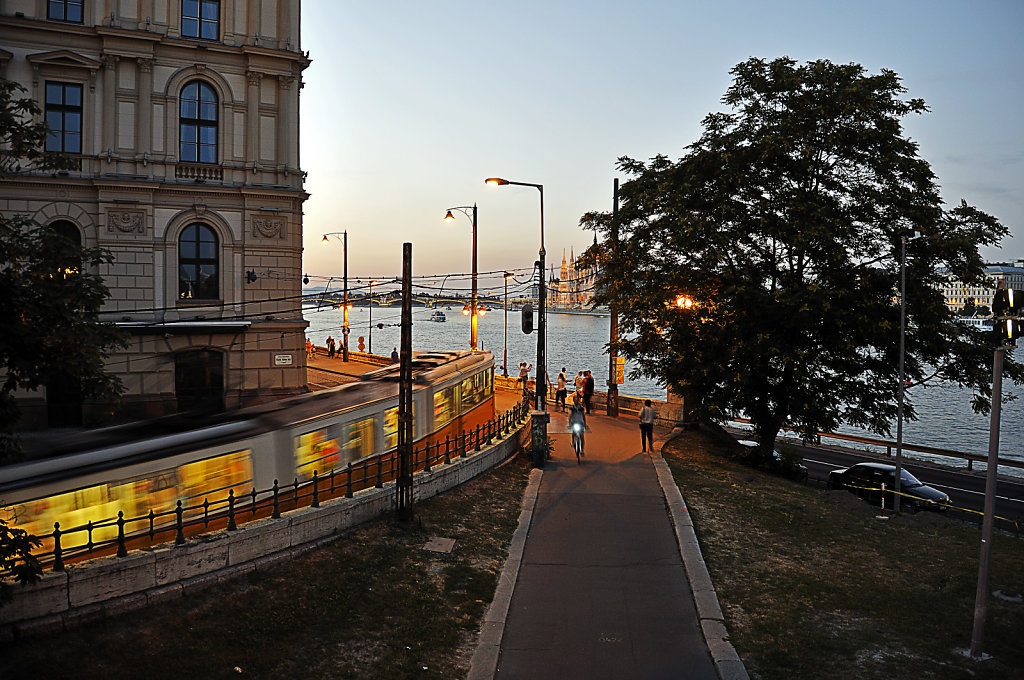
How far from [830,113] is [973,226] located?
5.60m

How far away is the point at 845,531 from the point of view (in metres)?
16.8

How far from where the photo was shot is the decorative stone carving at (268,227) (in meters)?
28.6

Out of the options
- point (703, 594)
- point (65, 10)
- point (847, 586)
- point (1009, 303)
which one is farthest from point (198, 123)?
point (1009, 303)

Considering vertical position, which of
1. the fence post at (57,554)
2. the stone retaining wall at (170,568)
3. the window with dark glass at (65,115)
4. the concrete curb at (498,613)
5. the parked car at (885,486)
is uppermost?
the window with dark glass at (65,115)

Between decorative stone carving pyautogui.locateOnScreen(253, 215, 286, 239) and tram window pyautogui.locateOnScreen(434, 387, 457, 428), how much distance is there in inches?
360

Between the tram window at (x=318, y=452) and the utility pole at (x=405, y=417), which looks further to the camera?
the tram window at (x=318, y=452)

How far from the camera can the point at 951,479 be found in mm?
32594

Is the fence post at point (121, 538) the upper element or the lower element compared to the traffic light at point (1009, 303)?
lower

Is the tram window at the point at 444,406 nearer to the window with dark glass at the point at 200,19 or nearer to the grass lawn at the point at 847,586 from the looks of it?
the grass lawn at the point at 847,586

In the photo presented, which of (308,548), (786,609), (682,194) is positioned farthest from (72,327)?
(682,194)

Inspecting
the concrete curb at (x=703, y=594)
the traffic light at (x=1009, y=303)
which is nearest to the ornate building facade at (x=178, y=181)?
the concrete curb at (x=703, y=594)

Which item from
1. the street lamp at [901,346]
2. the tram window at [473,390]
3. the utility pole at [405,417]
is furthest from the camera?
the tram window at [473,390]

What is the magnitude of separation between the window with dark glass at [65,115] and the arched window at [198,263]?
469 centimetres

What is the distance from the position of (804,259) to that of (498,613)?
17.9 m
